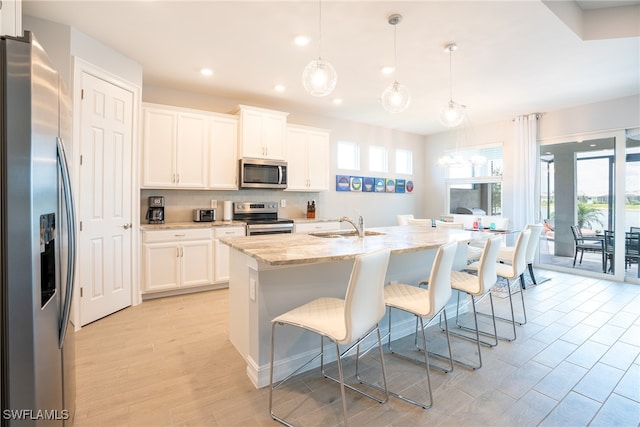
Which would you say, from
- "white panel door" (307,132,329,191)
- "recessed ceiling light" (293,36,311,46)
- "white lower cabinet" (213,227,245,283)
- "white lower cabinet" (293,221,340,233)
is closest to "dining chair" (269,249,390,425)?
"recessed ceiling light" (293,36,311,46)

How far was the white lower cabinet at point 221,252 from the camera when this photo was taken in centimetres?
416

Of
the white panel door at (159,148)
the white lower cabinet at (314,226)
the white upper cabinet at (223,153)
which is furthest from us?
the white lower cabinet at (314,226)

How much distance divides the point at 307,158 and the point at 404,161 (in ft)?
9.30

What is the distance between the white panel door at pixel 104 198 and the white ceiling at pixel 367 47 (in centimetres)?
62

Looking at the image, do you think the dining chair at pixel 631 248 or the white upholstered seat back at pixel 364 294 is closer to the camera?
the white upholstered seat back at pixel 364 294

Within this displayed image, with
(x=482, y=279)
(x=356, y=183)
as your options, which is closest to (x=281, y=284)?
(x=482, y=279)

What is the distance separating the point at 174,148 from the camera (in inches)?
161

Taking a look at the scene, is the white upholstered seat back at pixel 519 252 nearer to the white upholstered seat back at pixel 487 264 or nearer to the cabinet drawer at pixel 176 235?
the white upholstered seat back at pixel 487 264

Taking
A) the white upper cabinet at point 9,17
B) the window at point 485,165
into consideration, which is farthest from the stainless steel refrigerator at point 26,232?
the window at point 485,165

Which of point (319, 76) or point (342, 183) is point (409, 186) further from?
point (319, 76)

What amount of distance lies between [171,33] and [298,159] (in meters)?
2.56

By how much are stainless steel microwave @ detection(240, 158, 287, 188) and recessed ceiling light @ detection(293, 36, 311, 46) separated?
1858mm

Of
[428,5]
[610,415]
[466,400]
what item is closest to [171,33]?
[428,5]

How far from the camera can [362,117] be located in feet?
19.3
